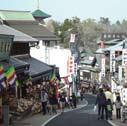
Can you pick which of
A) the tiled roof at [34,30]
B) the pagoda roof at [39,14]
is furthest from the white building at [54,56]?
the pagoda roof at [39,14]

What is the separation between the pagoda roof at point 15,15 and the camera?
60.2m

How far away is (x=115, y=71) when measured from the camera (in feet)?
232

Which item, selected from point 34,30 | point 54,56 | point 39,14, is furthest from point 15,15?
point 39,14

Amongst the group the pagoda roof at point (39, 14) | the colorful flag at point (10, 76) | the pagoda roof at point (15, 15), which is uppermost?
the pagoda roof at point (39, 14)

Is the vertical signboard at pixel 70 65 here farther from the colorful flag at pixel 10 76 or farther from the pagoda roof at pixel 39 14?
the colorful flag at pixel 10 76

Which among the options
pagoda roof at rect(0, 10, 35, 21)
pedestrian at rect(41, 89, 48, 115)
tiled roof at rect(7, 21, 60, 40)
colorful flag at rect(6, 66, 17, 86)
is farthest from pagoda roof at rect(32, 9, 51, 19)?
colorful flag at rect(6, 66, 17, 86)

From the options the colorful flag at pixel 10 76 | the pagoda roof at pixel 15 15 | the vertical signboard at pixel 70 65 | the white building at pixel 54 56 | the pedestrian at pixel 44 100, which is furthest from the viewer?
the vertical signboard at pixel 70 65

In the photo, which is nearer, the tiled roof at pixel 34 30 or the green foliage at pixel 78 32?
the tiled roof at pixel 34 30

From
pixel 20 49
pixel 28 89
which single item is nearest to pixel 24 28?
pixel 20 49

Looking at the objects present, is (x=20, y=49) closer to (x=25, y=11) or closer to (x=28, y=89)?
(x=28, y=89)

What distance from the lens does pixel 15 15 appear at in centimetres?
6203

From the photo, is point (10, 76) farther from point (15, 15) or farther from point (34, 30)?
point (34, 30)

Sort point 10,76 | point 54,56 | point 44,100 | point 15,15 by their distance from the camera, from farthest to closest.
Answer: point 54,56
point 15,15
point 44,100
point 10,76

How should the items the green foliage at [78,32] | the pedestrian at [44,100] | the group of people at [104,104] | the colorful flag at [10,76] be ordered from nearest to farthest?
the colorful flag at [10,76]
the group of people at [104,104]
the pedestrian at [44,100]
the green foliage at [78,32]
